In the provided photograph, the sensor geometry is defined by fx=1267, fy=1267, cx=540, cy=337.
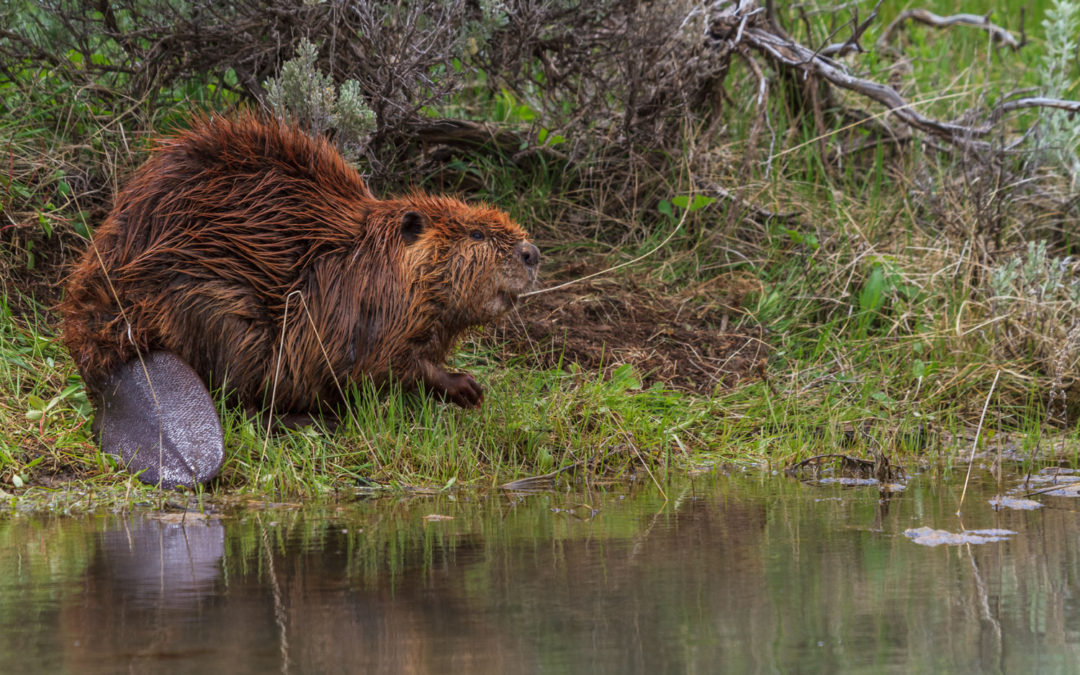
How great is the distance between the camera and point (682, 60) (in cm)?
487

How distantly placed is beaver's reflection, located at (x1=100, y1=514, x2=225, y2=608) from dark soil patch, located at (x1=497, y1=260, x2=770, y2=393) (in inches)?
60.5

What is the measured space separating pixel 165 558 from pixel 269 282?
4.04 feet

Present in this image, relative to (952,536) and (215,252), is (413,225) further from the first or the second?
(952,536)

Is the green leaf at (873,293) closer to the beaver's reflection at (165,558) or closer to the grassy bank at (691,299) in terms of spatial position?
the grassy bank at (691,299)

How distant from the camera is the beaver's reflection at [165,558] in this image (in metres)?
2.15

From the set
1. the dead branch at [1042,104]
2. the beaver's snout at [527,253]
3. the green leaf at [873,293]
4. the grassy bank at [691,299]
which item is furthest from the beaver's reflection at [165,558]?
the dead branch at [1042,104]

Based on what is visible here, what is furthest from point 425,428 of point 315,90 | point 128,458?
point 315,90

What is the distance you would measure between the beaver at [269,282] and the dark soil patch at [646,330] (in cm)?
62

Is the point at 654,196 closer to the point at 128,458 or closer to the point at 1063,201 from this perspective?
the point at 1063,201

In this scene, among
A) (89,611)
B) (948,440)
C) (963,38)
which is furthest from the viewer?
(963,38)

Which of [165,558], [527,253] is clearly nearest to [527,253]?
[527,253]

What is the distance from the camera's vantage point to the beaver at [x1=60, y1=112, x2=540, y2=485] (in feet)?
11.2

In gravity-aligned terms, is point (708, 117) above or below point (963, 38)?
below

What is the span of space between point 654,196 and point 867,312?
1011mm
